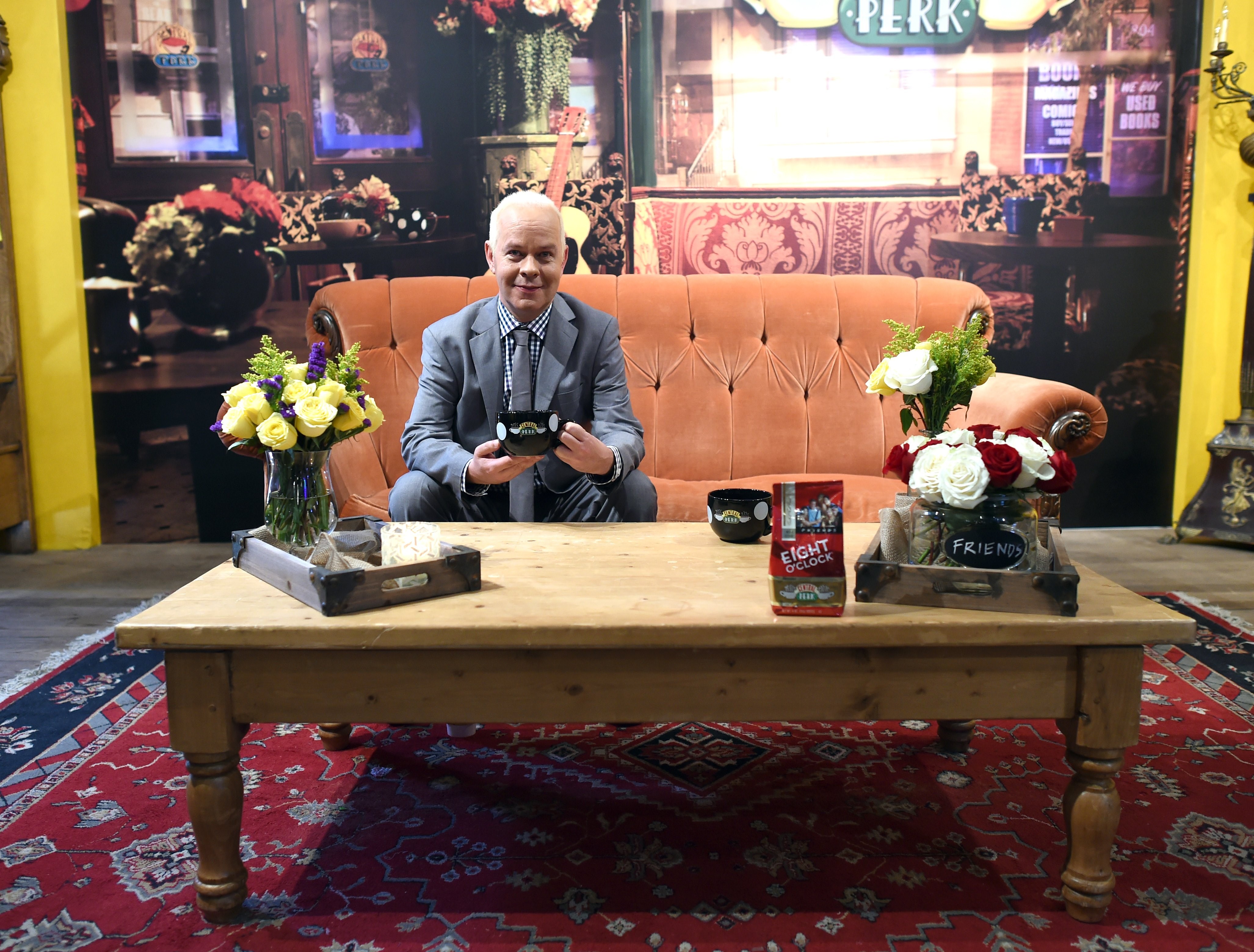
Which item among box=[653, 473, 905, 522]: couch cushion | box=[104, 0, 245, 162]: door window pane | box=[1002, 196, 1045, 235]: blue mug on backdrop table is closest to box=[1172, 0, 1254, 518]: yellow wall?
box=[1002, 196, 1045, 235]: blue mug on backdrop table

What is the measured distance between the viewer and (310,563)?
4.44ft

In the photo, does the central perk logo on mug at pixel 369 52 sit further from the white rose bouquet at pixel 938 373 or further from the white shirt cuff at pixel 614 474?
the white rose bouquet at pixel 938 373

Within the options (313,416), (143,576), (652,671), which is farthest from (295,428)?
(143,576)

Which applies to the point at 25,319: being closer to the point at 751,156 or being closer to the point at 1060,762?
the point at 751,156

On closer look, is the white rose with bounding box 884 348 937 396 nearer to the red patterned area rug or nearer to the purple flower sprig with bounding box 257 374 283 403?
the red patterned area rug

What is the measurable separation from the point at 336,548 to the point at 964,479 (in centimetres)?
91

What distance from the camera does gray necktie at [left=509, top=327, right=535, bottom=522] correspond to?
2.19 meters

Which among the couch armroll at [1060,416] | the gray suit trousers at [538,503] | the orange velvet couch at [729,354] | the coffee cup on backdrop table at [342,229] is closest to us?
the gray suit trousers at [538,503]

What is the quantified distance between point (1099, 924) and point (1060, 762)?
0.55 m

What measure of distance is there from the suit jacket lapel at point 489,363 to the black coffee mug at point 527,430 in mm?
490

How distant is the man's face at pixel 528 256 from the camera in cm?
212

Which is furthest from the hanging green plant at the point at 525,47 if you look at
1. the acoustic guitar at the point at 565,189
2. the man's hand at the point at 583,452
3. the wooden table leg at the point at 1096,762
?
the wooden table leg at the point at 1096,762

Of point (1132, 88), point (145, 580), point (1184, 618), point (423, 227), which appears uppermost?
point (1132, 88)

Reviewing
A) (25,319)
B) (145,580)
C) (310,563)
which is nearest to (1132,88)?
(310,563)
